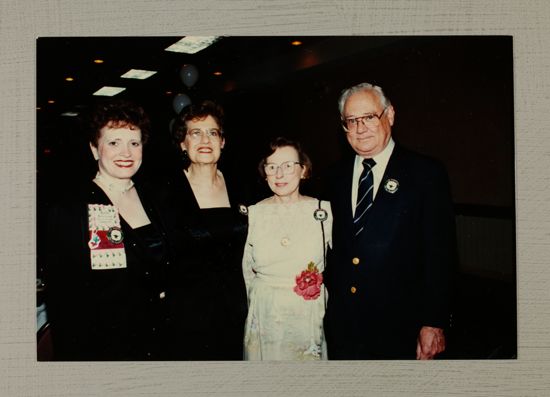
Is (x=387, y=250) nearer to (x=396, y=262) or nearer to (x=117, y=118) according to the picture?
(x=396, y=262)

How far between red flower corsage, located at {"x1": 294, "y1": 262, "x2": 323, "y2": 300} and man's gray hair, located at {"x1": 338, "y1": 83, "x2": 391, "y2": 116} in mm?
606

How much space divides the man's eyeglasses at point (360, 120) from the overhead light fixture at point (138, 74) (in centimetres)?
74

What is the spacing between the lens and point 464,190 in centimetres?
163

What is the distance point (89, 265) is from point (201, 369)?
1.85ft

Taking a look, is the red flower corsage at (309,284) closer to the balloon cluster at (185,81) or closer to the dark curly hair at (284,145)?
the dark curly hair at (284,145)

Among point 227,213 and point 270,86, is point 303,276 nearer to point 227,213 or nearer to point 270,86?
point 227,213

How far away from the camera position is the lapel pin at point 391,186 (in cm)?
166

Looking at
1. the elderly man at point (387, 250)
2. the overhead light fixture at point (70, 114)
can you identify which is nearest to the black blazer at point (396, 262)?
the elderly man at point (387, 250)

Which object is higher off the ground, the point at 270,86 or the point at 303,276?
the point at 270,86

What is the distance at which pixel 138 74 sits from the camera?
166cm

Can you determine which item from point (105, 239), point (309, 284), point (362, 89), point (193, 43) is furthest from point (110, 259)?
point (362, 89)

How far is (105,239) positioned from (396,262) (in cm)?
106
